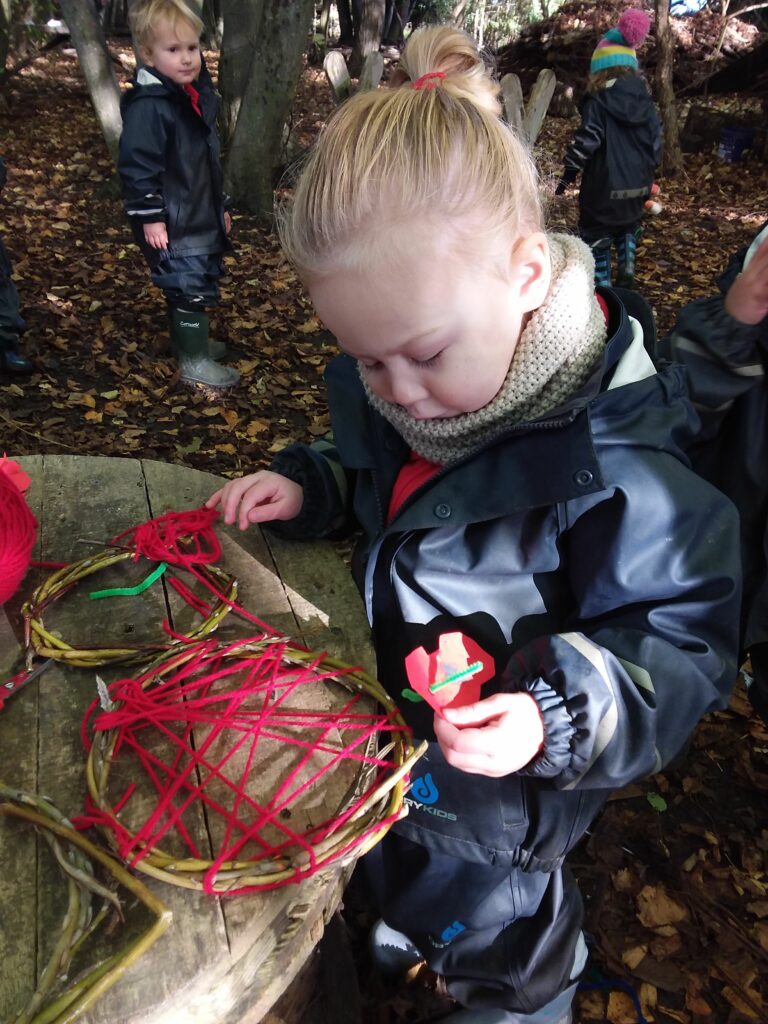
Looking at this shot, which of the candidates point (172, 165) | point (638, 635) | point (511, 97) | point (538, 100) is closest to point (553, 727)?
point (638, 635)

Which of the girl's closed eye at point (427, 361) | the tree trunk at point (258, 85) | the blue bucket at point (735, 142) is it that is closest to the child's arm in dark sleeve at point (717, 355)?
the girl's closed eye at point (427, 361)

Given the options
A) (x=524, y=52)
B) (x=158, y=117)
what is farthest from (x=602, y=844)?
(x=524, y=52)

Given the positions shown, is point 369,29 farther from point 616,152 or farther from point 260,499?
point 260,499

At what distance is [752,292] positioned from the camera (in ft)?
4.67

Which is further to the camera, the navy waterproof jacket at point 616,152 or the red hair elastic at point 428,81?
the navy waterproof jacket at point 616,152

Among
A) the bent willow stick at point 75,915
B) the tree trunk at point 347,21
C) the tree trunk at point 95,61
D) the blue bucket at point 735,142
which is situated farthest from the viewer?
the tree trunk at point 347,21

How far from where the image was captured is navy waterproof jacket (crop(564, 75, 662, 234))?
5422 millimetres

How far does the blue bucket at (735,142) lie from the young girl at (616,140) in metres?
5.17

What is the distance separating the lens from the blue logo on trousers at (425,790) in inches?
62.6

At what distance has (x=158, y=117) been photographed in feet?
13.1

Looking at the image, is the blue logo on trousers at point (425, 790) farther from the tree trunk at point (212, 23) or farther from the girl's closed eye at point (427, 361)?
the tree trunk at point (212, 23)

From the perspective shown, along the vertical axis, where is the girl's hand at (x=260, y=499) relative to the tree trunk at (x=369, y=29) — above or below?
below

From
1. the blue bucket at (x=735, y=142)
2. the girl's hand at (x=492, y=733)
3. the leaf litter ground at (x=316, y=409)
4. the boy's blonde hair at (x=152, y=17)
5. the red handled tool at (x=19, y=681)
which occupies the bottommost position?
the leaf litter ground at (x=316, y=409)

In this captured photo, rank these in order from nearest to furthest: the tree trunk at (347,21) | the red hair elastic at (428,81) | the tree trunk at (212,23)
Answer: the red hair elastic at (428,81)
the tree trunk at (212,23)
the tree trunk at (347,21)
